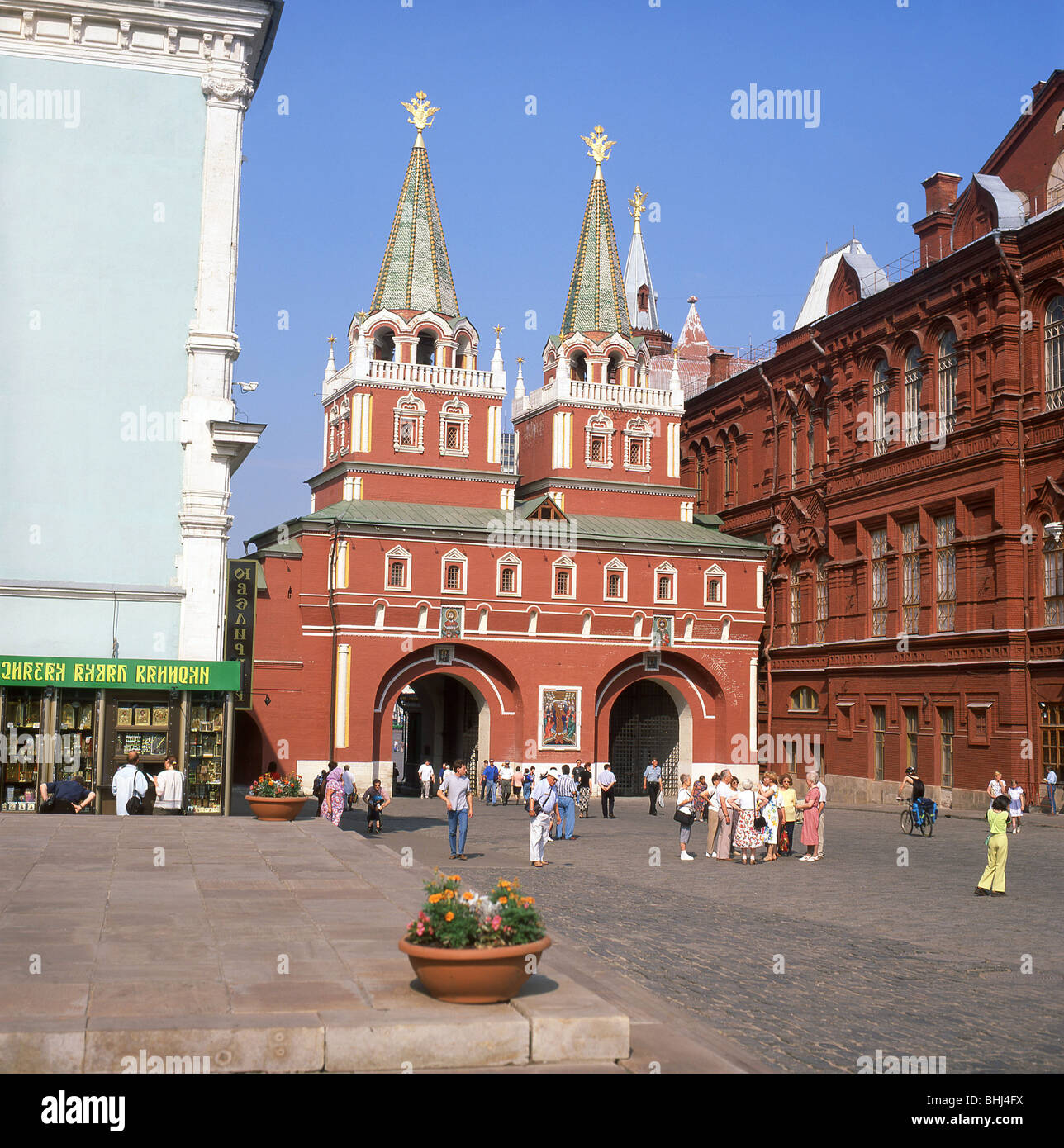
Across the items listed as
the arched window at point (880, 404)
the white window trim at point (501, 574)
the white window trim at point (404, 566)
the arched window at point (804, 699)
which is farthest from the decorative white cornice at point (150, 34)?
the arched window at point (804, 699)

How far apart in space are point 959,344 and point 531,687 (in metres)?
19.5

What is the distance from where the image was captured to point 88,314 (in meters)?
25.4

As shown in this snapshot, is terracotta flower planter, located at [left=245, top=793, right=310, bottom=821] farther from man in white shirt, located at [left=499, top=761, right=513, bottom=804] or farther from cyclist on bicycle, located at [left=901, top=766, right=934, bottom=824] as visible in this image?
man in white shirt, located at [left=499, top=761, right=513, bottom=804]

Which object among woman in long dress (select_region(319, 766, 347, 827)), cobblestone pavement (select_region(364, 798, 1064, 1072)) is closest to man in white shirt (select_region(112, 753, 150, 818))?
woman in long dress (select_region(319, 766, 347, 827))

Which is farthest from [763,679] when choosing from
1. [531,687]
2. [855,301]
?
[855,301]

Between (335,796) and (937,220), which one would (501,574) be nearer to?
(937,220)

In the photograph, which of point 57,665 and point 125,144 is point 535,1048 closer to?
point 57,665

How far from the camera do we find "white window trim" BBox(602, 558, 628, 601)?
51969 millimetres

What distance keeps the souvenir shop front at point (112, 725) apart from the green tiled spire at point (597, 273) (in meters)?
37.2

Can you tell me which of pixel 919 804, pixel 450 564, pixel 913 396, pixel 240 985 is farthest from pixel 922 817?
pixel 240 985

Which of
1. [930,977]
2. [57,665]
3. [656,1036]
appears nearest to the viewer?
[656,1036]

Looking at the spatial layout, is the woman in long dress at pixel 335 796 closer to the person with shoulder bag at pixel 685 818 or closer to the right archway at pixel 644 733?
the person with shoulder bag at pixel 685 818

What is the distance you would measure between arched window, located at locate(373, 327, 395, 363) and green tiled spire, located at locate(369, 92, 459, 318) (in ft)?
3.31

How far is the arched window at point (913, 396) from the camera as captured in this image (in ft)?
147
